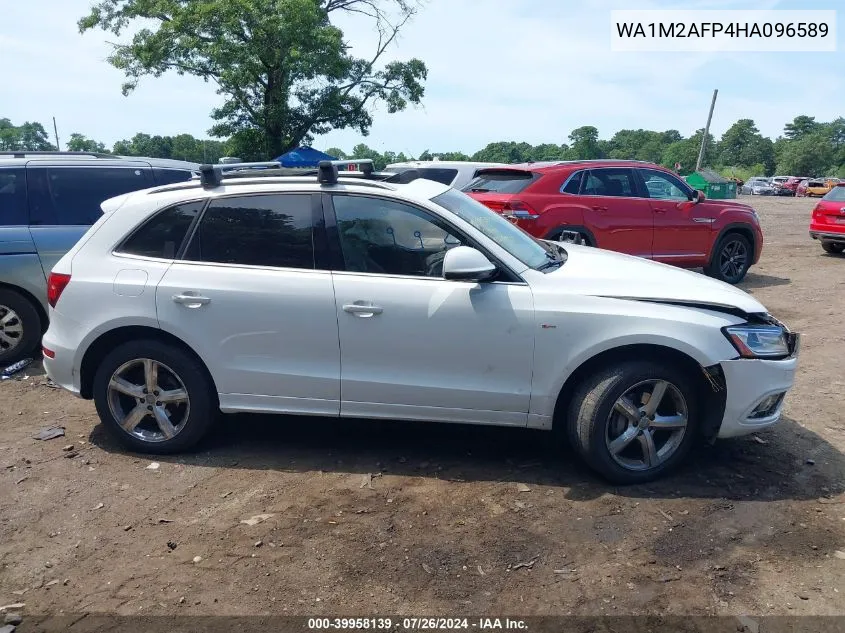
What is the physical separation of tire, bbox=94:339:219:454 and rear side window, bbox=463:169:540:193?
590cm

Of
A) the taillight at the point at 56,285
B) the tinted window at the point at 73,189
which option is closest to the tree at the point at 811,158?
the tinted window at the point at 73,189

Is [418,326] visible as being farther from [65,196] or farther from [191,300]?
[65,196]

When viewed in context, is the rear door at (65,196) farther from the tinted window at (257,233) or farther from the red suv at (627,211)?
the red suv at (627,211)

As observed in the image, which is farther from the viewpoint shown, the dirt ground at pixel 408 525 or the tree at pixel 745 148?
the tree at pixel 745 148

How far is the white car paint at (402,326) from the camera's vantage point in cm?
402

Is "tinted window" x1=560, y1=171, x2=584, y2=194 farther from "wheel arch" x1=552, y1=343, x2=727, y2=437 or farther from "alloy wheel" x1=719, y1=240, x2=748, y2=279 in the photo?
"wheel arch" x1=552, y1=343, x2=727, y2=437

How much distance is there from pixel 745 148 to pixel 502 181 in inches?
3586

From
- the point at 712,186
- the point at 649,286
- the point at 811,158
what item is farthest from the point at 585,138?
the point at 649,286

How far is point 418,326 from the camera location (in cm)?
409

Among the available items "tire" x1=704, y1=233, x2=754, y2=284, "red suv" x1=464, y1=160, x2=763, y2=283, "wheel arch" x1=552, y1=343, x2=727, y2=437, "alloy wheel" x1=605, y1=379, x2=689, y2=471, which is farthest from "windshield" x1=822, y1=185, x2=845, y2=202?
"alloy wheel" x1=605, y1=379, x2=689, y2=471

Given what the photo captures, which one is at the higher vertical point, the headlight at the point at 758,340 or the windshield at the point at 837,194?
the windshield at the point at 837,194

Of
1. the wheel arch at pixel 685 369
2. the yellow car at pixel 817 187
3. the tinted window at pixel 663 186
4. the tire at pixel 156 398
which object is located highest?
the tinted window at pixel 663 186

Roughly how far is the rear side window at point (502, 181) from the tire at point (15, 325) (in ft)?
18.7

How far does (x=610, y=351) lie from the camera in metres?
4.06
